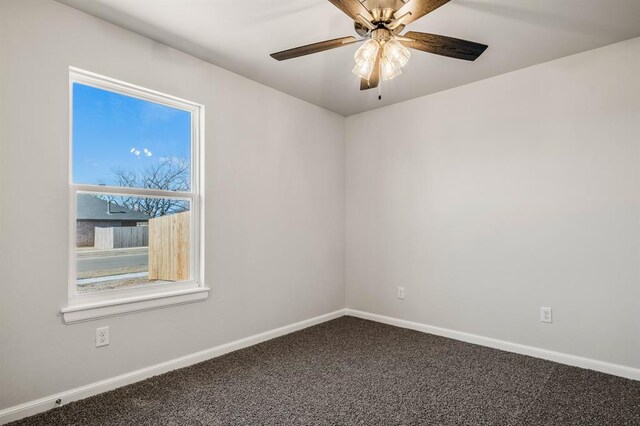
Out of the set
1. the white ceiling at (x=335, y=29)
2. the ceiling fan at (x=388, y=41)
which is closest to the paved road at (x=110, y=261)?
the white ceiling at (x=335, y=29)

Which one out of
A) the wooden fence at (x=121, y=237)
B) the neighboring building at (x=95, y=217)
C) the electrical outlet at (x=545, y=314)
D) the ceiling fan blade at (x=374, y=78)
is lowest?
the electrical outlet at (x=545, y=314)

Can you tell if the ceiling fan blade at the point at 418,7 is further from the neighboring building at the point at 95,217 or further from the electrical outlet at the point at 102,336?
the electrical outlet at the point at 102,336

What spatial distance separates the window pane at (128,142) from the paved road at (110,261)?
0.51 meters

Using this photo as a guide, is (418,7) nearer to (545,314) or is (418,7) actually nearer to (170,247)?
(170,247)

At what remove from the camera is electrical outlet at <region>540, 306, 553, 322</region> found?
9.94ft

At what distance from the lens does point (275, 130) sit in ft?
12.0

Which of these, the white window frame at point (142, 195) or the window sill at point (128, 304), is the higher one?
the white window frame at point (142, 195)

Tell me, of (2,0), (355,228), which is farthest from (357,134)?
(2,0)

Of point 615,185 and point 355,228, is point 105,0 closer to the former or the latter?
point 355,228

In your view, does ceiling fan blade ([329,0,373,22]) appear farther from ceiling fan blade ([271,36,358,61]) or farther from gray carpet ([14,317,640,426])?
gray carpet ([14,317,640,426])

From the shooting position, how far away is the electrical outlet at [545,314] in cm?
303

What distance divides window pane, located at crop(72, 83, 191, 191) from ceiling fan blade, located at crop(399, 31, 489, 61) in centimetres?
194

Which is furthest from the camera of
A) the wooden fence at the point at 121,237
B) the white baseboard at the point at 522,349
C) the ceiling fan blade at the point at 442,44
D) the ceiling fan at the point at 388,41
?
the white baseboard at the point at 522,349

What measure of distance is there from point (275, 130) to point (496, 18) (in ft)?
6.81
